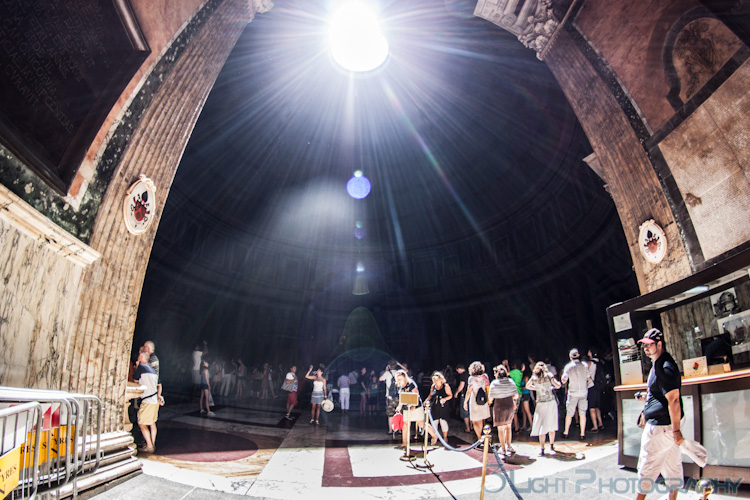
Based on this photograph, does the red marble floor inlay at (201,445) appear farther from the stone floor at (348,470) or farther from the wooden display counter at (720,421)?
the wooden display counter at (720,421)

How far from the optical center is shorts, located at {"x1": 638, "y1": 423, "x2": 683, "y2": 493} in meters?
3.37

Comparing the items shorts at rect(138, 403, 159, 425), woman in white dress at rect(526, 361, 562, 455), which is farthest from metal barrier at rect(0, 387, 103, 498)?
woman in white dress at rect(526, 361, 562, 455)

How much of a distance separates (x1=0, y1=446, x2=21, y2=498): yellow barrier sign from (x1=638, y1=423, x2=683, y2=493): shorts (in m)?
4.93

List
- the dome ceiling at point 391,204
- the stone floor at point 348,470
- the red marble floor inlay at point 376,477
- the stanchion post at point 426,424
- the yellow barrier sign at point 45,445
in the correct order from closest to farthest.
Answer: the yellow barrier sign at point 45,445
the stone floor at point 348,470
the red marble floor inlay at point 376,477
the stanchion post at point 426,424
the dome ceiling at point 391,204

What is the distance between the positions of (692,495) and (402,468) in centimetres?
378

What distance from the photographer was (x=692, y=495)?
400 centimetres

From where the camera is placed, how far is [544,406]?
262 inches

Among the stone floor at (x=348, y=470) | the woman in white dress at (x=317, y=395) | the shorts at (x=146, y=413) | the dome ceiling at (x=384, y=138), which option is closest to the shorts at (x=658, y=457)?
the stone floor at (x=348, y=470)

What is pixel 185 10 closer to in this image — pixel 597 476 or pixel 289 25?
pixel 289 25

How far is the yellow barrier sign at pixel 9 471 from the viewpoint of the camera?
6.26 feet

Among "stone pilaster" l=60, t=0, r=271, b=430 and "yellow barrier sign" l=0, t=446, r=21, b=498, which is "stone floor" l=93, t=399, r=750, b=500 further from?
"yellow barrier sign" l=0, t=446, r=21, b=498

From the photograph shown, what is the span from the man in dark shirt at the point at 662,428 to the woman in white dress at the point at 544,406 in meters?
3.20

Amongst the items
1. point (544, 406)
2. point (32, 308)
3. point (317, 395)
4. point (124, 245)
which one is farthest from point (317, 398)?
point (32, 308)

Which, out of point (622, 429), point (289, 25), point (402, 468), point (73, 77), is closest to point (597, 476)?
point (622, 429)
